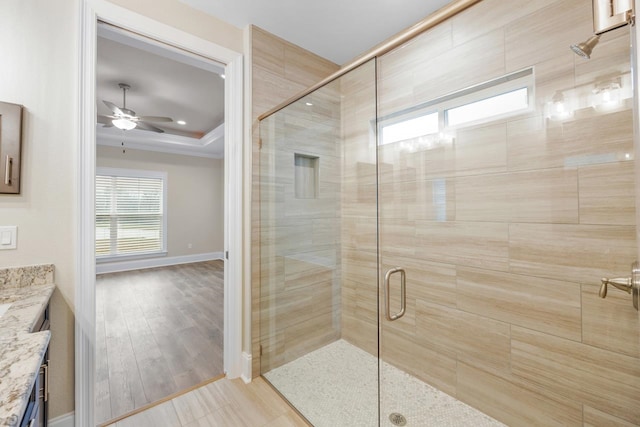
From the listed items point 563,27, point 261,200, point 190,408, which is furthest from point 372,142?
point 190,408

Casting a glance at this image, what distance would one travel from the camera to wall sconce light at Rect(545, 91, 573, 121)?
4.48ft

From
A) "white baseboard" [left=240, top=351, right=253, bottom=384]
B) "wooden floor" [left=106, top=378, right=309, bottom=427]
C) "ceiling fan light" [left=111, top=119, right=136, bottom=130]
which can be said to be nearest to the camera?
"wooden floor" [left=106, top=378, right=309, bottom=427]

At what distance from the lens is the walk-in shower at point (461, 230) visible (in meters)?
1.30

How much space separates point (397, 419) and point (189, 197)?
20.0 ft

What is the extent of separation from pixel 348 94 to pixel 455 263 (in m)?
1.54

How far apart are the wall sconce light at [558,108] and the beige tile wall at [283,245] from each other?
1.44 m

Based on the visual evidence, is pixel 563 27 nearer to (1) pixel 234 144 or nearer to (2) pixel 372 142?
Answer: (2) pixel 372 142

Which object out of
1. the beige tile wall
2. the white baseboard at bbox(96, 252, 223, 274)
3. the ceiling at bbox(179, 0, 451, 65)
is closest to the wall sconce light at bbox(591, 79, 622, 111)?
the ceiling at bbox(179, 0, 451, 65)

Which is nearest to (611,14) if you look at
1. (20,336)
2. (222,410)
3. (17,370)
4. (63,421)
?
(17,370)

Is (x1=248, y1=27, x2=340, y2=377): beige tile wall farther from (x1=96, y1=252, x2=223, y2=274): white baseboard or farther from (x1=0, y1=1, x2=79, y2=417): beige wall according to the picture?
(x1=96, y1=252, x2=223, y2=274): white baseboard

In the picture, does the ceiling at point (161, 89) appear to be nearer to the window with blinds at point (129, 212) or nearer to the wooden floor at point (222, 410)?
the window with blinds at point (129, 212)

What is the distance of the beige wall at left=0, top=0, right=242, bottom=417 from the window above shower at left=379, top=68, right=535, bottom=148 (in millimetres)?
1979

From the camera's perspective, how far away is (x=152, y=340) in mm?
2699

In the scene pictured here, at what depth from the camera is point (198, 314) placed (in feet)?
11.1
